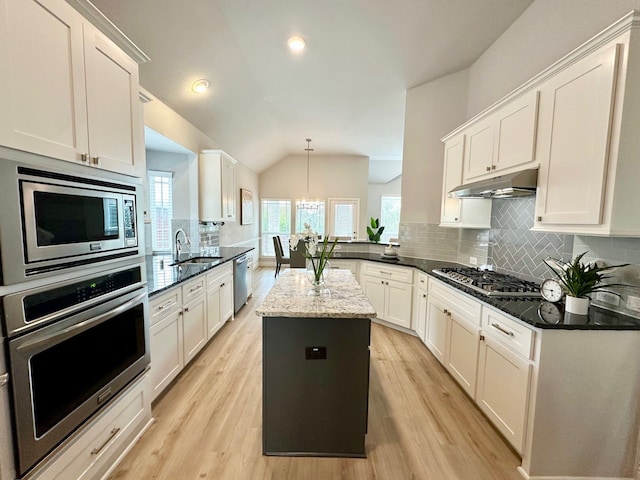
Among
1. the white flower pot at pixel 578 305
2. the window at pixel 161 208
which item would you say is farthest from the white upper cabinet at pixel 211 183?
the white flower pot at pixel 578 305

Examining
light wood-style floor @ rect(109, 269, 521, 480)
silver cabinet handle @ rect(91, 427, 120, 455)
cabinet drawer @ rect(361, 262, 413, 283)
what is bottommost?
light wood-style floor @ rect(109, 269, 521, 480)

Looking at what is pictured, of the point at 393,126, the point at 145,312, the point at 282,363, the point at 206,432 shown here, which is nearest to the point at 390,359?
the point at 282,363

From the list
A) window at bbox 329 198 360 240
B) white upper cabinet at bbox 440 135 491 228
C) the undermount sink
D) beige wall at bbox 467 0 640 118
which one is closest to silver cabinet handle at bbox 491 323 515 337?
white upper cabinet at bbox 440 135 491 228

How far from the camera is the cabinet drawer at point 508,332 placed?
5.39 ft

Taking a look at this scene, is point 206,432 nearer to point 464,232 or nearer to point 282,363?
point 282,363

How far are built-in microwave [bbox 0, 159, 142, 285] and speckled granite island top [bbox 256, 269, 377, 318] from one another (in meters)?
0.91

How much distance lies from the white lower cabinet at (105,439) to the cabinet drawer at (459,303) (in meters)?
2.44

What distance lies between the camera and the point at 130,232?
5.52 feet

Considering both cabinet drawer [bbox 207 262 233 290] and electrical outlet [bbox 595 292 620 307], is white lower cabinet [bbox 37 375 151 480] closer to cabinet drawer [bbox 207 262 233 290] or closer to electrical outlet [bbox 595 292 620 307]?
cabinet drawer [bbox 207 262 233 290]

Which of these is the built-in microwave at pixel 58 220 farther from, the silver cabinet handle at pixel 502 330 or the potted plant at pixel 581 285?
the potted plant at pixel 581 285

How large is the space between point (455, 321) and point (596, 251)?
1109 mm

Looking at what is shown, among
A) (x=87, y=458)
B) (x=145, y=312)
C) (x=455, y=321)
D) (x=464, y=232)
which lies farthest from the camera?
(x=464, y=232)

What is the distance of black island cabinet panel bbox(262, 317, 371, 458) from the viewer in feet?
5.72

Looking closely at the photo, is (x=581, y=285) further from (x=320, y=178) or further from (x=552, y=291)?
(x=320, y=178)
